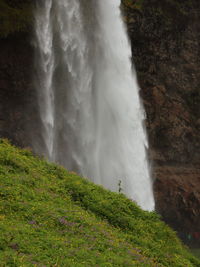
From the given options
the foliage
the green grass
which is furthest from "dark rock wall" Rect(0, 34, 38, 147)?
the green grass

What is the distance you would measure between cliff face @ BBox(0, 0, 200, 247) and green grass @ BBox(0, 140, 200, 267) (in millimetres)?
12130

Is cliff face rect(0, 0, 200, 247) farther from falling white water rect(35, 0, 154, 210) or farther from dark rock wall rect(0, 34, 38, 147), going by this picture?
dark rock wall rect(0, 34, 38, 147)

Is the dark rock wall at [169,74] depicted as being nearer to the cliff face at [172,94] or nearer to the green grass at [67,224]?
the cliff face at [172,94]

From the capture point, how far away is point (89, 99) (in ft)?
62.9

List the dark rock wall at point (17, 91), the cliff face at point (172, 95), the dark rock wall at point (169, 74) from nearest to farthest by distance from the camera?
the dark rock wall at point (17, 91) < the cliff face at point (172, 95) < the dark rock wall at point (169, 74)

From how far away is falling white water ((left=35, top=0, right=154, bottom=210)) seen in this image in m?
17.9

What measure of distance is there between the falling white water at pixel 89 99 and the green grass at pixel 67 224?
5927 millimetres

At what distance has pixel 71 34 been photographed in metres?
18.8

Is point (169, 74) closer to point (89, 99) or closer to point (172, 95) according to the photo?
point (172, 95)

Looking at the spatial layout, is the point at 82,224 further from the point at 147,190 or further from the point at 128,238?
the point at 147,190

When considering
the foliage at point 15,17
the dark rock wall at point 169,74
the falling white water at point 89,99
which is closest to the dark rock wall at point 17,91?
the foliage at point 15,17

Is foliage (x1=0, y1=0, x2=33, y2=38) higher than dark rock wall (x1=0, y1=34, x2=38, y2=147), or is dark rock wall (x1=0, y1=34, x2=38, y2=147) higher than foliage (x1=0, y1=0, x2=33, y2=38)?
foliage (x1=0, y1=0, x2=33, y2=38)

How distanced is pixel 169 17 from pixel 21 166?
17.7 m

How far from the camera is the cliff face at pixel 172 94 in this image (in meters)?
22.8
